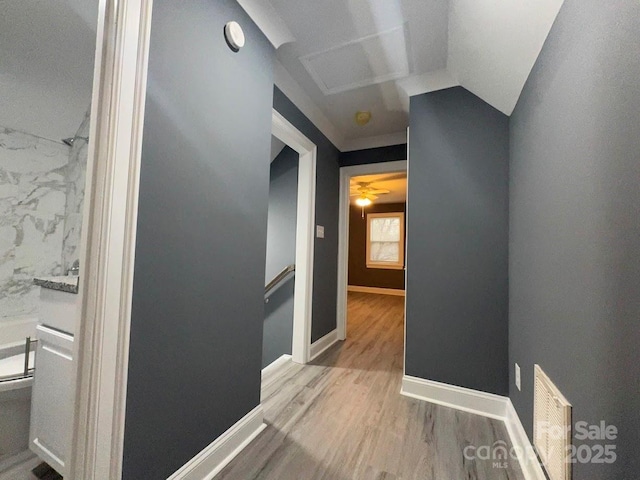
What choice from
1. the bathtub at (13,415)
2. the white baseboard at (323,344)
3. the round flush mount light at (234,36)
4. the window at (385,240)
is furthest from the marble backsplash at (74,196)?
the window at (385,240)

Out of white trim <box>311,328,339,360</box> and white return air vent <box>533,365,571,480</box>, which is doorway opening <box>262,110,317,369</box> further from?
white return air vent <box>533,365,571,480</box>

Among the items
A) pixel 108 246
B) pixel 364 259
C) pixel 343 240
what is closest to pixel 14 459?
pixel 108 246

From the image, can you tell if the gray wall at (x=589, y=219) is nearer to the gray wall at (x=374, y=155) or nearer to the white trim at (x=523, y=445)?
the white trim at (x=523, y=445)

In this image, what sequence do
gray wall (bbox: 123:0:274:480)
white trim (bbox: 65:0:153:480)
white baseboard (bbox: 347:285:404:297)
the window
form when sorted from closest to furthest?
white trim (bbox: 65:0:153:480), gray wall (bbox: 123:0:274:480), white baseboard (bbox: 347:285:404:297), the window

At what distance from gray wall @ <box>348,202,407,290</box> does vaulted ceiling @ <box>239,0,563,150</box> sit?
4.63 m

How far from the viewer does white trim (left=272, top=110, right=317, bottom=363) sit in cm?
235

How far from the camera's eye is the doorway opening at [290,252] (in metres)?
2.37

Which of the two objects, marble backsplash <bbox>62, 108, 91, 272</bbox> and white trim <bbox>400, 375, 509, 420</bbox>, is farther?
marble backsplash <bbox>62, 108, 91, 272</bbox>

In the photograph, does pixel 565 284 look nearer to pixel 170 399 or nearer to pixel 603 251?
pixel 603 251

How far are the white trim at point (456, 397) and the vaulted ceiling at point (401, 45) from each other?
1.99 meters

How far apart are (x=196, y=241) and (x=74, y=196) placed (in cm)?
246

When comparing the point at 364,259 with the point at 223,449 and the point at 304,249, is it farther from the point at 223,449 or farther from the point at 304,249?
the point at 223,449

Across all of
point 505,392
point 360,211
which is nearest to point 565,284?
point 505,392

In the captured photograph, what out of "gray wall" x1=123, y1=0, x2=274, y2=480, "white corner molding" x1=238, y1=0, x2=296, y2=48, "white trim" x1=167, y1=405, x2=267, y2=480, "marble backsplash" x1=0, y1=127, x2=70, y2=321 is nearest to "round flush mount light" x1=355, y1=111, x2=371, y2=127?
"white corner molding" x1=238, y1=0, x2=296, y2=48
